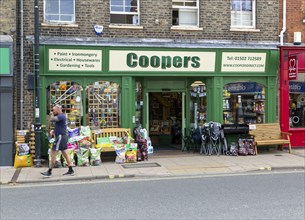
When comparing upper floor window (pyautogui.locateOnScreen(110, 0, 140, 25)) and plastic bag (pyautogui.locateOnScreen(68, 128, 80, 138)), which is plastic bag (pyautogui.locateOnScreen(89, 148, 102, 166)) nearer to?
plastic bag (pyautogui.locateOnScreen(68, 128, 80, 138))

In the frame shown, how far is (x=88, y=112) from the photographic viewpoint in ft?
42.6

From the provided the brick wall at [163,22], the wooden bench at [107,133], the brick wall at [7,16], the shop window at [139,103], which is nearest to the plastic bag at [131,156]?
the wooden bench at [107,133]

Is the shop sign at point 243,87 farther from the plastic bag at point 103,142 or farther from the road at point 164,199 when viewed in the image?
the road at point 164,199

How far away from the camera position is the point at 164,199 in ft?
24.2

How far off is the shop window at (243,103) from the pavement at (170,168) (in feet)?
5.18

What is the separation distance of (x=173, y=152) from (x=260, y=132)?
9.58 feet

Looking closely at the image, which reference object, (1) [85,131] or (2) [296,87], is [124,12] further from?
(2) [296,87]

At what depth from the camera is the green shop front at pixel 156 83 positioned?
1259 centimetres

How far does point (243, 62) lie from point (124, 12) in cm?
419

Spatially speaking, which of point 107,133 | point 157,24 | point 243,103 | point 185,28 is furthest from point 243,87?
point 107,133

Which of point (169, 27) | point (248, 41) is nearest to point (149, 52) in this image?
point (169, 27)

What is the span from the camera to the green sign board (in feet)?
37.2

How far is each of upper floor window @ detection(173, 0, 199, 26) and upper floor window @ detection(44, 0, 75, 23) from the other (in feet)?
10.8

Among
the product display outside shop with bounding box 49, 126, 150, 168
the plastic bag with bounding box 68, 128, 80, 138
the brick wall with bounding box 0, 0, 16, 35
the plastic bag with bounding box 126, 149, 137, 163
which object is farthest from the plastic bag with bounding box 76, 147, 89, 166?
the brick wall with bounding box 0, 0, 16, 35
